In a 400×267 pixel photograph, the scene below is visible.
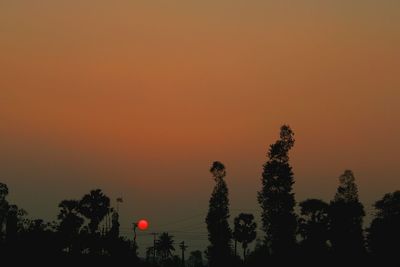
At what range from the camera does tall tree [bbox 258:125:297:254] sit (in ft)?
291

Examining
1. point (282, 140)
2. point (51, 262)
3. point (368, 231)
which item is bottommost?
point (51, 262)

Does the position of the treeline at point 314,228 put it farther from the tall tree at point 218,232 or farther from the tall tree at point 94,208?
the tall tree at point 94,208

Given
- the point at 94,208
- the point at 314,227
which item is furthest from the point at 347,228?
the point at 94,208

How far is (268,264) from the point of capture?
88875mm

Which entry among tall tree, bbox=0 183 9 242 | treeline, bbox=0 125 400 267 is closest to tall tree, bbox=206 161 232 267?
treeline, bbox=0 125 400 267

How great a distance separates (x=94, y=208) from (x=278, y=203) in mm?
25839

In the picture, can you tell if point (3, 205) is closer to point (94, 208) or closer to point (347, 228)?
point (94, 208)

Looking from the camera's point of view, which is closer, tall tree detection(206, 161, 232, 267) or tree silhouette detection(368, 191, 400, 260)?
tree silhouette detection(368, 191, 400, 260)

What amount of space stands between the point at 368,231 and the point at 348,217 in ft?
11.2

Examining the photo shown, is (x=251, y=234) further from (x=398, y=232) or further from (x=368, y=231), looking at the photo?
(x=398, y=232)

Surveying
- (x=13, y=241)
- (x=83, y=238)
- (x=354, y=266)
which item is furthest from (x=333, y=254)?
(x=13, y=241)

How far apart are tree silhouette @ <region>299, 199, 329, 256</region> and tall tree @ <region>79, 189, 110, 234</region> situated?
2737 centimetres

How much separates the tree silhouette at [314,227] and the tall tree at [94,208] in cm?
2737

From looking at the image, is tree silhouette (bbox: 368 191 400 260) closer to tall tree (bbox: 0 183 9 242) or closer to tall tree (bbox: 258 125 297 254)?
tall tree (bbox: 258 125 297 254)
